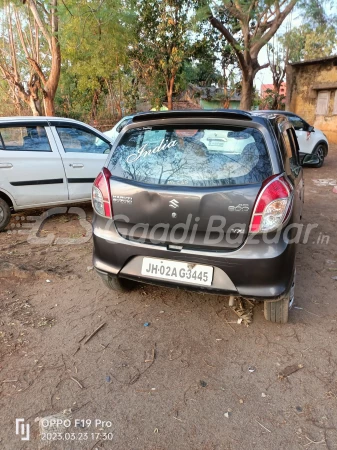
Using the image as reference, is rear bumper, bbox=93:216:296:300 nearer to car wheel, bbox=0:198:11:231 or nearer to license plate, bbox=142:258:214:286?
license plate, bbox=142:258:214:286

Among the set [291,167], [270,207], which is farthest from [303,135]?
[270,207]

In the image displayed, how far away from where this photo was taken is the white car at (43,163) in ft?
15.6

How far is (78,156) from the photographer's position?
5.25 meters

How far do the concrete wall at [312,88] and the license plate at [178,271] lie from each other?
15.1m

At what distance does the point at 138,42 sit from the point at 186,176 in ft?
52.0

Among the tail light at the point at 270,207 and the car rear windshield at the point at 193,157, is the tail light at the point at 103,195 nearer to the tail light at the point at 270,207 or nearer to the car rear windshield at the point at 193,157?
the car rear windshield at the point at 193,157

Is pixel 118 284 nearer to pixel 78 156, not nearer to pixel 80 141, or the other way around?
pixel 78 156

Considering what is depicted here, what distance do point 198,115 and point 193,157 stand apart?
1.03 feet

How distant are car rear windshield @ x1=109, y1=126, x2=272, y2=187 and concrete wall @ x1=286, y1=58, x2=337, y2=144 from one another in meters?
14.7

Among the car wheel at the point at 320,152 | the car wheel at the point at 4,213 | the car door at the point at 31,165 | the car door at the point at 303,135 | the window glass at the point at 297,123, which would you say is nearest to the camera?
the car door at the point at 31,165

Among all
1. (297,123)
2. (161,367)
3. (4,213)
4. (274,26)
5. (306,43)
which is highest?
(306,43)

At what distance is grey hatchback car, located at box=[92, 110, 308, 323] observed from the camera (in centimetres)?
230

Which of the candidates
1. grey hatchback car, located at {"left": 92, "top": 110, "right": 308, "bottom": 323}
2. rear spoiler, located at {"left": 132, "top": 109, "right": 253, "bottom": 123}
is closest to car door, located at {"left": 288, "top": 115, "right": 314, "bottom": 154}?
grey hatchback car, located at {"left": 92, "top": 110, "right": 308, "bottom": 323}

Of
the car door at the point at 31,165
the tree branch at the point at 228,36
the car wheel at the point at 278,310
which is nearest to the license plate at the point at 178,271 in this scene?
the car wheel at the point at 278,310
